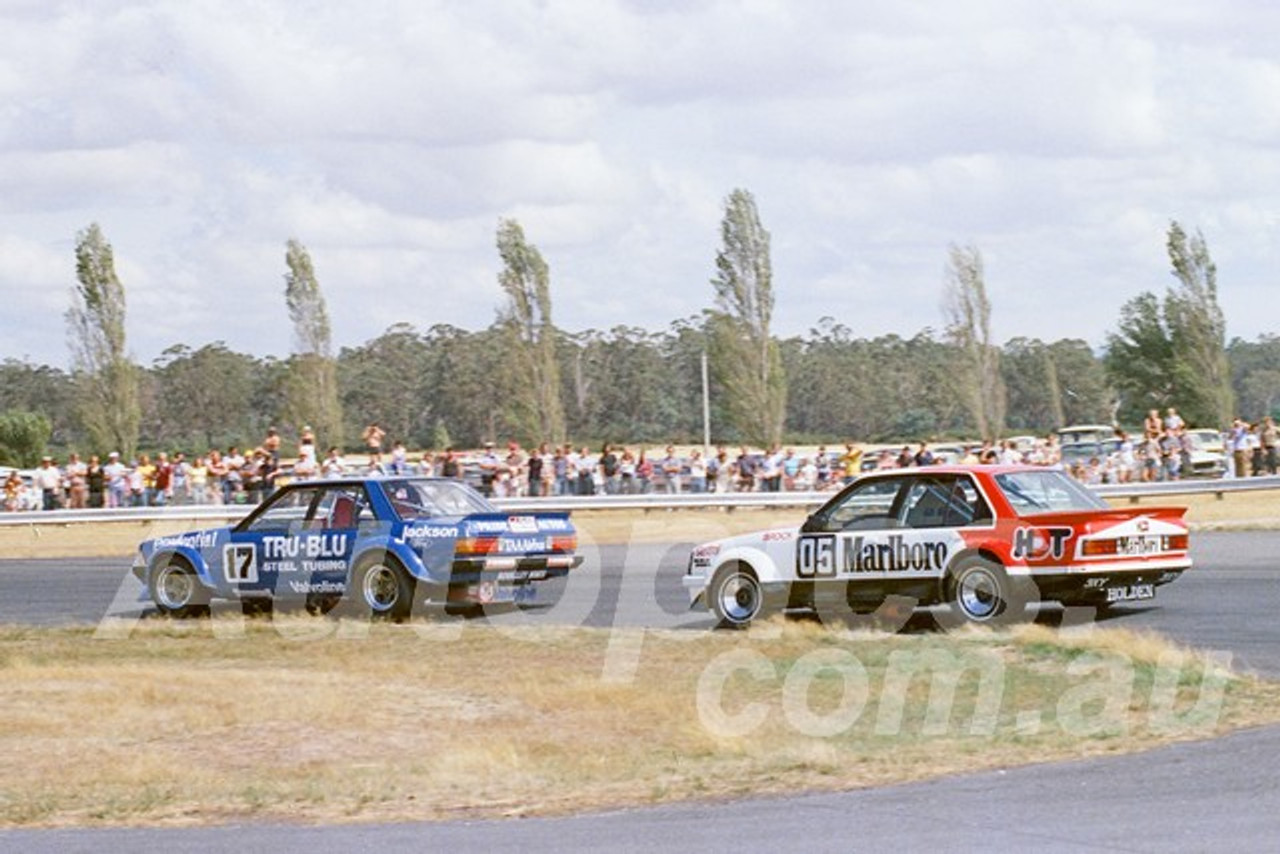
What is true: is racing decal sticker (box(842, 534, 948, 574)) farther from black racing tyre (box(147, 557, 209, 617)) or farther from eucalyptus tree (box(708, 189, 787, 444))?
eucalyptus tree (box(708, 189, 787, 444))

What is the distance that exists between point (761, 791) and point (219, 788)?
2.87m

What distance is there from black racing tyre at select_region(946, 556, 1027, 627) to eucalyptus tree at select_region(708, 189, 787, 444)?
43.1 meters

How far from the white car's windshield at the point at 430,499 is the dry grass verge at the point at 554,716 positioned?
1425 millimetres

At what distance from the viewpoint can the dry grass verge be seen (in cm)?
916

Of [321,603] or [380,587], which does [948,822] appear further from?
[321,603]

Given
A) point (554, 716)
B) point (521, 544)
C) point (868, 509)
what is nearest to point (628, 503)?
point (521, 544)

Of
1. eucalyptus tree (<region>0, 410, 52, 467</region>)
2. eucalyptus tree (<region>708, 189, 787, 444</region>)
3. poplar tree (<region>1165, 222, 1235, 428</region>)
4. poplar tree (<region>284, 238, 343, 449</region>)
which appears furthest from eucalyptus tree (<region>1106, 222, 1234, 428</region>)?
eucalyptus tree (<region>0, 410, 52, 467</region>)

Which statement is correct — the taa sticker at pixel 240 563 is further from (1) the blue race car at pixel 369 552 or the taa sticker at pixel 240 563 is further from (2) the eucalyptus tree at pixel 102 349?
(2) the eucalyptus tree at pixel 102 349

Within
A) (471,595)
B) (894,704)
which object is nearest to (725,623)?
(471,595)

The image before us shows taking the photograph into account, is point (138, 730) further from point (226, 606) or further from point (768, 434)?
point (768, 434)

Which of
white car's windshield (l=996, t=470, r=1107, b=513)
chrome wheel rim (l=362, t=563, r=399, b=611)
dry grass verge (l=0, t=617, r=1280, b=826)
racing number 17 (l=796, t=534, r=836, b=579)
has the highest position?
white car's windshield (l=996, t=470, r=1107, b=513)

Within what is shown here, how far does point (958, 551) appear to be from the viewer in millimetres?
14461

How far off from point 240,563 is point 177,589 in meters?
0.94

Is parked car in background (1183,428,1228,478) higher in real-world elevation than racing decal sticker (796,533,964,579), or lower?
higher
